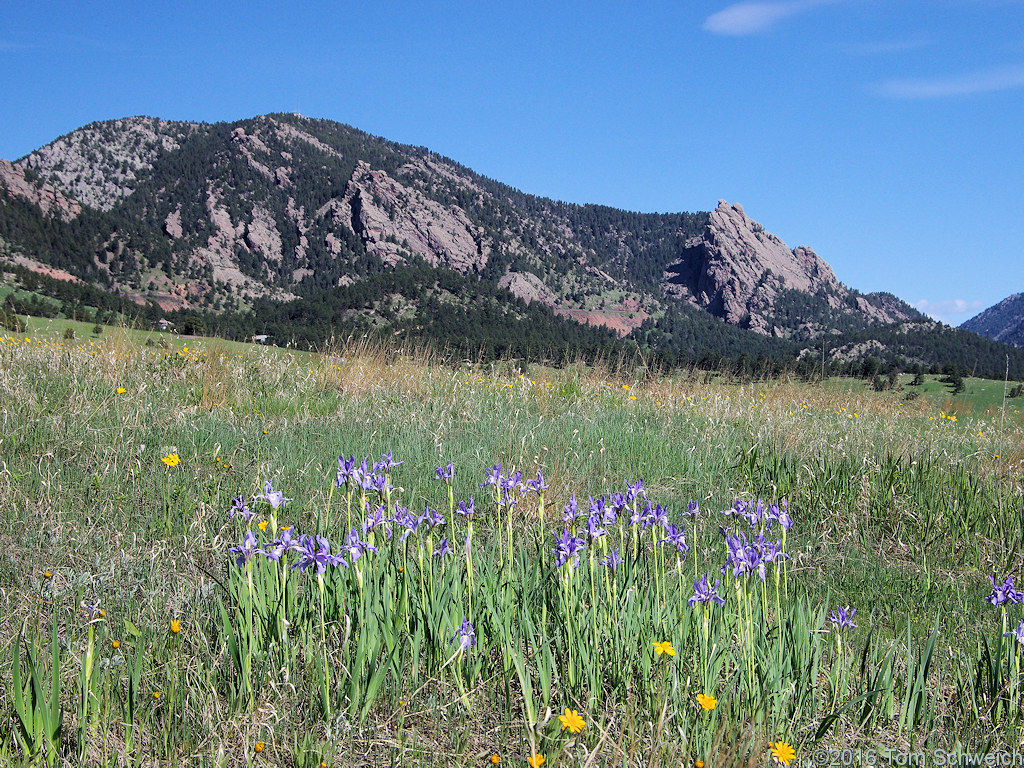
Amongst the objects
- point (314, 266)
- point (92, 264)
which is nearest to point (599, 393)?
point (92, 264)

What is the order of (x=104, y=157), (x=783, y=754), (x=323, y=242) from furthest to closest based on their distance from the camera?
(x=104, y=157), (x=323, y=242), (x=783, y=754)

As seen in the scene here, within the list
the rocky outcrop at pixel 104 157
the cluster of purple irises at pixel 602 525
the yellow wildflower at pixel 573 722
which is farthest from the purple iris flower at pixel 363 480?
the rocky outcrop at pixel 104 157

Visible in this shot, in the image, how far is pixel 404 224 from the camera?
500 feet

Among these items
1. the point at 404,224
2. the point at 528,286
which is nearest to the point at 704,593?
the point at 528,286

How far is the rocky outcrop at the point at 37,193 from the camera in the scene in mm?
108812

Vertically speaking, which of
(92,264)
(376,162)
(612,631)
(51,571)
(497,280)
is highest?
(376,162)

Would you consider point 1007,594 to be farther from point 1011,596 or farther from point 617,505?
point 617,505

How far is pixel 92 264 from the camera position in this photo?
339 feet

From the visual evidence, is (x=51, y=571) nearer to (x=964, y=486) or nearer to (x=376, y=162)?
(x=964, y=486)

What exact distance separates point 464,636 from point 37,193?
145180 mm

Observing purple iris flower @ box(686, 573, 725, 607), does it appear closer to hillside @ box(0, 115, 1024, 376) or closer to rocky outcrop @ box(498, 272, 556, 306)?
hillside @ box(0, 115, 1024, 376)

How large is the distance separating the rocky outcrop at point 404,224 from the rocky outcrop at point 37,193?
176 ft

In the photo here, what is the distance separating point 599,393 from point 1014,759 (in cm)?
706

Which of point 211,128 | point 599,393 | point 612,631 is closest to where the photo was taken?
point 612,631
